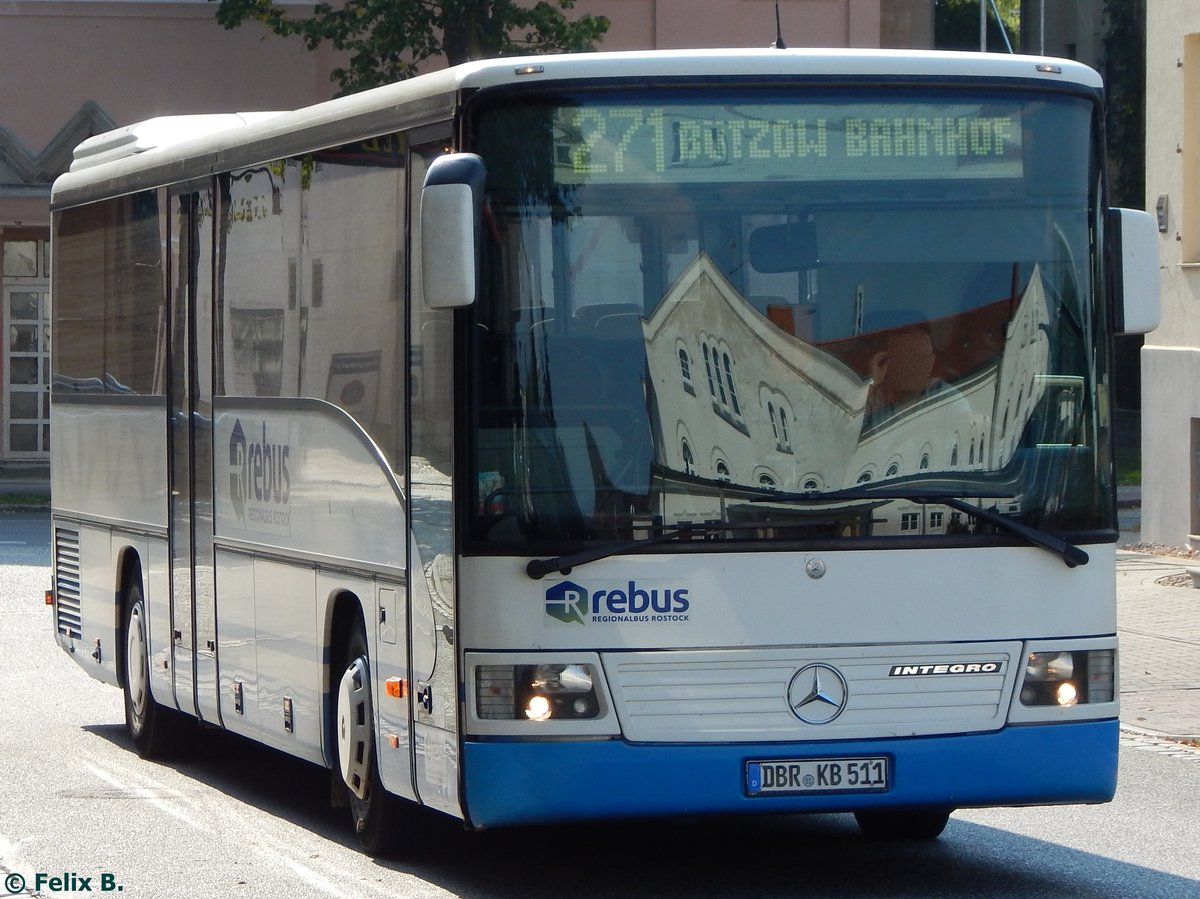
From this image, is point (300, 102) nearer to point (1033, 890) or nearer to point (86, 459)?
point (86, 459)

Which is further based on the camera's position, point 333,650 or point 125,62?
point 125,62

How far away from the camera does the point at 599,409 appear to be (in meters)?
7.64

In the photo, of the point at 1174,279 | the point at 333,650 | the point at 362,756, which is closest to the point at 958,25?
the point at 1174,279

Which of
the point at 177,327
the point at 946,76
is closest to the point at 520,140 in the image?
the point at 946,76

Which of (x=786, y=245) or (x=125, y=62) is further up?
(x=125, y=62)

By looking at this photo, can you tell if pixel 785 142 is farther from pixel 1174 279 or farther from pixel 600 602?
pixel 1174 279

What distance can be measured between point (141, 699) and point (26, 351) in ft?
86.8

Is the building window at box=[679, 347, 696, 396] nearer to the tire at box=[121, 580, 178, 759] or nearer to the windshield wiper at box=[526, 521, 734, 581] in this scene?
the windshield wiper at box=[526, 521, 734, 581]

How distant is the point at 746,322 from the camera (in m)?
7.68

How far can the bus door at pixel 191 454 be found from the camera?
10.9m

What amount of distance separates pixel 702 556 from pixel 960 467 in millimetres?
927

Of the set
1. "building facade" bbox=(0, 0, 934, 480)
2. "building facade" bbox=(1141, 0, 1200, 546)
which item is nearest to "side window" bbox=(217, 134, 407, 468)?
"building facade" bbox=(1141, 0, 1200, 546)

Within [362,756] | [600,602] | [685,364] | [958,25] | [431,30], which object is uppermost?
[958,25]

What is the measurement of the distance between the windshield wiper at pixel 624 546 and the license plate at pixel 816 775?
0.78 meters
